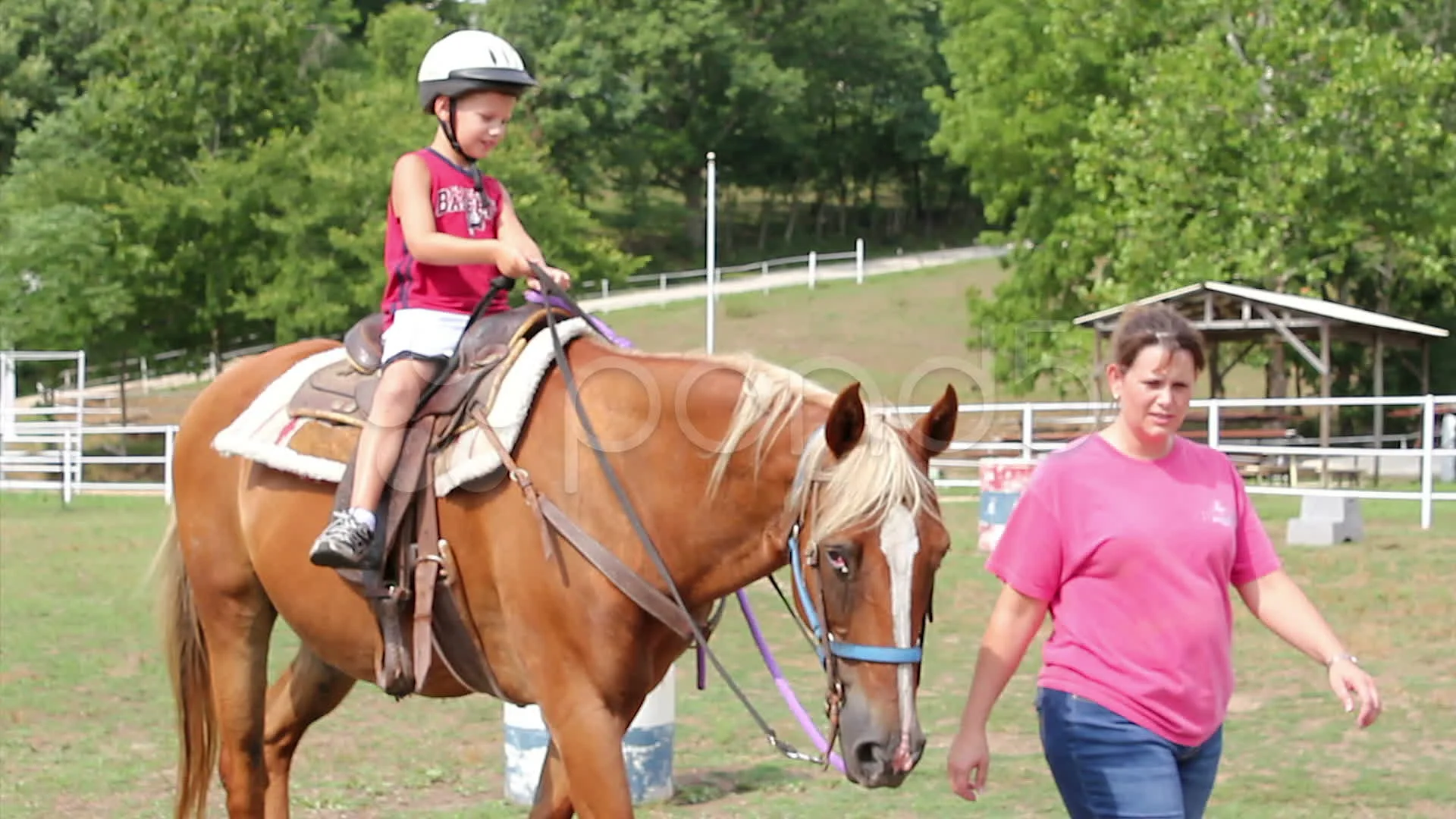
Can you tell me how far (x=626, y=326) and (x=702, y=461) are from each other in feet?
136

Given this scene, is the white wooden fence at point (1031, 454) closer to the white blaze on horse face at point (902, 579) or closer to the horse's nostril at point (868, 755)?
the white blaze on horse face at point (902, 579)

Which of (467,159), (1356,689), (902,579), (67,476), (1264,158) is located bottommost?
Answer: (1356,689)

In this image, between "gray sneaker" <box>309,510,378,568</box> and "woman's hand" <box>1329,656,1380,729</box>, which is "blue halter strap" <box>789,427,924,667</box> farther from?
"gray sneaker" <box>309,510,378,568</box>

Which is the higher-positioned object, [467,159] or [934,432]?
[467,159]

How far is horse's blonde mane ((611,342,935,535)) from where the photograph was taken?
12.2 feet

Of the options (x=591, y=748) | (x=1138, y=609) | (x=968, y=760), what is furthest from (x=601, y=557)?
(x=1138, y=609)

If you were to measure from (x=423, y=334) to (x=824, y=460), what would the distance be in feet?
4.69

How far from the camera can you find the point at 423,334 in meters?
4.70

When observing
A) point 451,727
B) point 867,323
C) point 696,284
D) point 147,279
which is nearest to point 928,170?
point 696,284

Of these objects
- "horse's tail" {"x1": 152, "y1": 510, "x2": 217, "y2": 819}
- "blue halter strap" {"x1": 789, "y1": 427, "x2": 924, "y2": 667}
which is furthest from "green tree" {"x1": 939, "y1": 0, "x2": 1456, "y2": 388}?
"blue halter strap" {"x1": 789, "y1": 427, "x2": 924, "y2": 667}

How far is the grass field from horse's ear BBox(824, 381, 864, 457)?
294 centimetres

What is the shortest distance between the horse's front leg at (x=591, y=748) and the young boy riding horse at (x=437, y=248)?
2.57 ft

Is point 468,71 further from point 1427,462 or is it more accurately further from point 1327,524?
point 1427,462

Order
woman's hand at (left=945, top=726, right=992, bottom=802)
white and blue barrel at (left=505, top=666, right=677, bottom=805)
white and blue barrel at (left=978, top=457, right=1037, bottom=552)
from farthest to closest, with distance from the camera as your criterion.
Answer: white and blue barrel at (left=978, top=457, right=1037, bottom=552) < white and blue barrel at (left=505, top=666, right=677, bottom=805) < woman's hand at (left=945, top=726, right=992, bottom=802)
